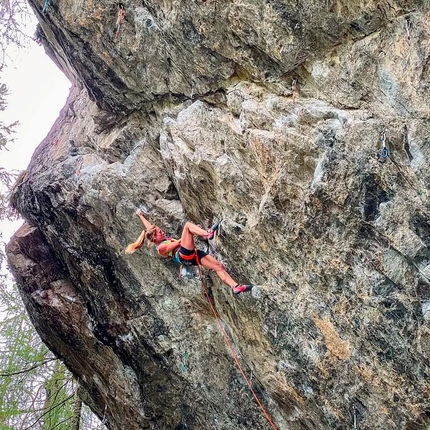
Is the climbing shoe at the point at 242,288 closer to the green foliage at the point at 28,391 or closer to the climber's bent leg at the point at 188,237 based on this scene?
the climber's bent leg at the point at 188,237

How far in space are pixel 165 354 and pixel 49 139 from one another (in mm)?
5654

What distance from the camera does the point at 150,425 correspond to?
769cm

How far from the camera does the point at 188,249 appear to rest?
612 cm

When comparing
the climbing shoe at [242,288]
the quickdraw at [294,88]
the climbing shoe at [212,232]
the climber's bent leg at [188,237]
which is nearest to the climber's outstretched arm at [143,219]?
the climber's bent leg at [188,237]

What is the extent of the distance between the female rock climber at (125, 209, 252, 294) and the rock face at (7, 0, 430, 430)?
0.66 ft

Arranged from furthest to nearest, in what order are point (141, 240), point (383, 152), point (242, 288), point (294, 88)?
point (141, 240), point (242, 288), point (294, 88), point (383, 152)

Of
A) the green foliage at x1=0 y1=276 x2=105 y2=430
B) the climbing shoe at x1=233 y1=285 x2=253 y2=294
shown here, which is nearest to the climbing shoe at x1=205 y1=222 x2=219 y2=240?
the climbing shoe at x1=233 y1=285 x2=253 y2=294

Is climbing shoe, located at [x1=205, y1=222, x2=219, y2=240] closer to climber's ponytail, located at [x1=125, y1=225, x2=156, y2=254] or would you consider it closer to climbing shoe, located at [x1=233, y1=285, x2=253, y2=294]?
climbing shoe, located at [x1=233, y1=285, x2=253, y2=294]

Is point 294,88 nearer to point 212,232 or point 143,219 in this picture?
point 212,232

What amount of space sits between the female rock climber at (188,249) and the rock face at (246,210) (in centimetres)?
20

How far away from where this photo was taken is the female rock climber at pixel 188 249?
19.3 ft

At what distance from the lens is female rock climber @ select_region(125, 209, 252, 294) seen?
5891mm

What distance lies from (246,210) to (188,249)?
38.5 inches

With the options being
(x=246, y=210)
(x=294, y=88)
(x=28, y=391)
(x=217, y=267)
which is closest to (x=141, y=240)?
(x=217, y=267)
